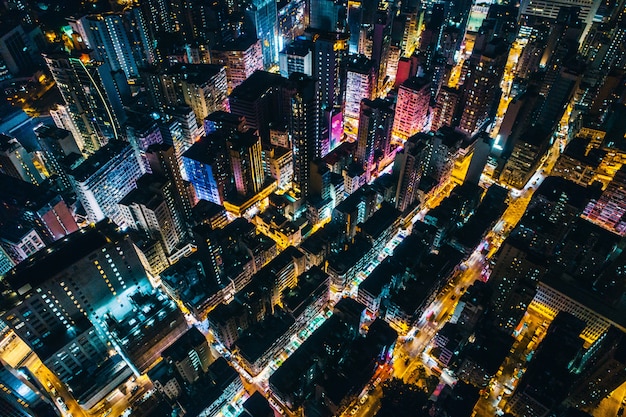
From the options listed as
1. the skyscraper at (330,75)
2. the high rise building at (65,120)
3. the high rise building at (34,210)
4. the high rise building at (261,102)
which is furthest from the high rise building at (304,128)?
the high rise building at (65,120)

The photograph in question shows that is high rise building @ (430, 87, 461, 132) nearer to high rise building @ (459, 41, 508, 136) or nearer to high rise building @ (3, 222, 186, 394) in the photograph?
high rise building @ (459, 41, 508, 136)

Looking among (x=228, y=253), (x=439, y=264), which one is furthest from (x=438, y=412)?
(x=228, y=253)

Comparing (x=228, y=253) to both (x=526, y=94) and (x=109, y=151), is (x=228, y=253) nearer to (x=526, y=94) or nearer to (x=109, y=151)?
(x=109, y=151)

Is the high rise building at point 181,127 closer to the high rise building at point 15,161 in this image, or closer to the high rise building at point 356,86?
the high rise building at point 15,161

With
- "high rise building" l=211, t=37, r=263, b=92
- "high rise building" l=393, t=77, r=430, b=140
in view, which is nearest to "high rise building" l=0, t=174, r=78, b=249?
"high rise building" l=211, t=37, r=263, b=92

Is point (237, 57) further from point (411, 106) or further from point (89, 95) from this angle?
point (411, 106)
